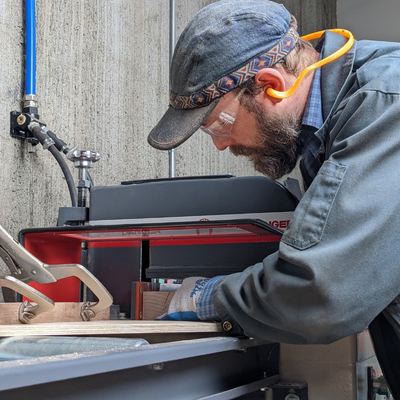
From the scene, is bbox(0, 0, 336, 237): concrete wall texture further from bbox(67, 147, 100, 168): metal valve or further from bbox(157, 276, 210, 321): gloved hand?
bbox(157, 276, 210, 321): gloved hand

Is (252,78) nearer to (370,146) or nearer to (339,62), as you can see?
(339,62)

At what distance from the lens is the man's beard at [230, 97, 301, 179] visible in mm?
Result: 1090

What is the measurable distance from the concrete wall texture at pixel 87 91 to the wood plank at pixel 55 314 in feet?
2.08

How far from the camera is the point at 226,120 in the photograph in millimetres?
1100

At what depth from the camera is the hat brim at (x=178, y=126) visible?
1.04 meters

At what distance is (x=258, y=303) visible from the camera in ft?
2.66

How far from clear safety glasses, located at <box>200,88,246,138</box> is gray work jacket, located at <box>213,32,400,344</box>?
28 centimetres

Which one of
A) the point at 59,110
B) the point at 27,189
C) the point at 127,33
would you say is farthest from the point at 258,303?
the point at 127,33

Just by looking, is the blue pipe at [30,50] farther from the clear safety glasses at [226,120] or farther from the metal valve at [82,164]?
the clear safety glasses at [226,120]

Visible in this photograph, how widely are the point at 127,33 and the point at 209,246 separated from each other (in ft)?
4.57

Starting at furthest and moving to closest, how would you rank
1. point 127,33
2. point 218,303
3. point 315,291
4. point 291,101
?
1. point 127,33
2. point 291,101
3. point 218,303
4. point 315,291

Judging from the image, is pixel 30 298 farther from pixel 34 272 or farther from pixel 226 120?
pixel 226 120

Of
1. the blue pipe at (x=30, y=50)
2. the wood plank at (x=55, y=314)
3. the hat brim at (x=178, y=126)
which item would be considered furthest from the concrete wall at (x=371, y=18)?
the wood plank at (x=55, y=314)

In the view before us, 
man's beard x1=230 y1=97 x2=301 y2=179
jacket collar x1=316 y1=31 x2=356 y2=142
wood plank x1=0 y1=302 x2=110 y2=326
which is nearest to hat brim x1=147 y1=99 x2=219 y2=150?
man's beard x1=230 y1=97 x2=301 y2=179
